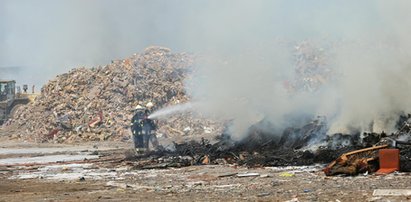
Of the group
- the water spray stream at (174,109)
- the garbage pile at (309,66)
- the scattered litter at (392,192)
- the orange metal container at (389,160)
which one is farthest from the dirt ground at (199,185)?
the water spray stream at (174,109)

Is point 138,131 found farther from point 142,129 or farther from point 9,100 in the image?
point 9,100

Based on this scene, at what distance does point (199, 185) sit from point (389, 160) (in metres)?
3.14

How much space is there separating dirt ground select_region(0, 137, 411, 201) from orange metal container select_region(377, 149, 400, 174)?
1.24ft

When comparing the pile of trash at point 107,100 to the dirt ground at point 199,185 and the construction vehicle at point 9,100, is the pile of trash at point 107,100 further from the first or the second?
the dirt ground at point 199,185

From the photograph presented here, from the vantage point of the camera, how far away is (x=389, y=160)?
10250mm

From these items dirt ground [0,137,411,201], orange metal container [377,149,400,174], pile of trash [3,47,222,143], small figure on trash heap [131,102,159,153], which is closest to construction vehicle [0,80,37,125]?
pile of trash [3,47,222,143]

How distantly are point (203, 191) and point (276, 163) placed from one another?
13.5 ft

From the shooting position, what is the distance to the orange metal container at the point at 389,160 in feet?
33.4

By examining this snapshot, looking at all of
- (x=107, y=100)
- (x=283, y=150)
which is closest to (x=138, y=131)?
(x=283, y=150)

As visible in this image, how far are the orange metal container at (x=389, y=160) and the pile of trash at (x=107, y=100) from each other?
18.7 meters

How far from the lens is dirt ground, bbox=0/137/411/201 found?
8.28 meters

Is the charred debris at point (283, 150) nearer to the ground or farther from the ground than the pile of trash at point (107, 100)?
nearer to the ground

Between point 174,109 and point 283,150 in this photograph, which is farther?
point 174,109

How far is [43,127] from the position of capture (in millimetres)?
32312
